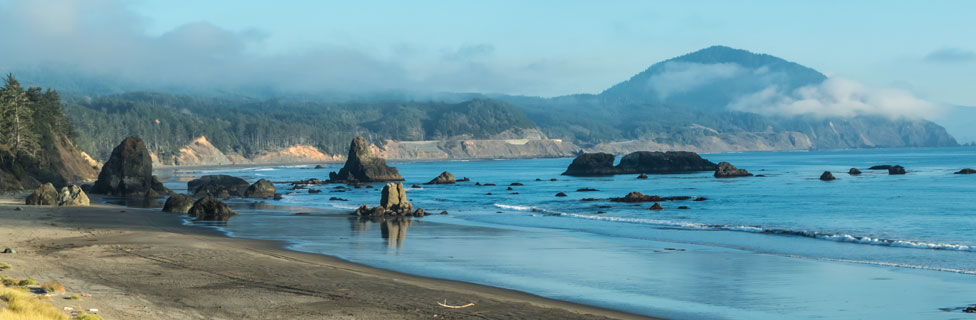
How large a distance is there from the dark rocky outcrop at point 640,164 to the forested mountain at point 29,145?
8034 centimetres

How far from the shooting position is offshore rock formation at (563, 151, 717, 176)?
142875mm

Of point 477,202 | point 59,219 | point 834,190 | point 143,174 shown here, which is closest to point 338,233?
point 59,219

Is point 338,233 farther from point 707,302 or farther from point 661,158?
point 661,158

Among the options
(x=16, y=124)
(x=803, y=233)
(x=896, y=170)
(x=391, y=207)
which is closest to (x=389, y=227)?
(x=391, y=207)

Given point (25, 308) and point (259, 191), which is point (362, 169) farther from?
point (25, 308)

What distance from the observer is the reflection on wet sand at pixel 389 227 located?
34.7 meters

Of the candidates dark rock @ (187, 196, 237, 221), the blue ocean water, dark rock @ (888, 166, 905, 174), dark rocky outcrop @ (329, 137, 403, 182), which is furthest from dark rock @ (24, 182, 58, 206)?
dark rock @ (888, 166, 905, 174)

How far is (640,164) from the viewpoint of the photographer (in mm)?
149125

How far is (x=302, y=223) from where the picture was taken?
144ft

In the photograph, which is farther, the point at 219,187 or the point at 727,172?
the point at 727,172

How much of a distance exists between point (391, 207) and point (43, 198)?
22.6 meters

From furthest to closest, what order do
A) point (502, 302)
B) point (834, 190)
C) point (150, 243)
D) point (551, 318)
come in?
point (834, 190), point (150, 243), point (502, 302), point (551, 318)

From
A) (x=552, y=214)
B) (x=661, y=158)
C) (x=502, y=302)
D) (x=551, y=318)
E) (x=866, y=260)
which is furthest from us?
(x=661, y=158)

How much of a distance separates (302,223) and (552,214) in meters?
18.0
